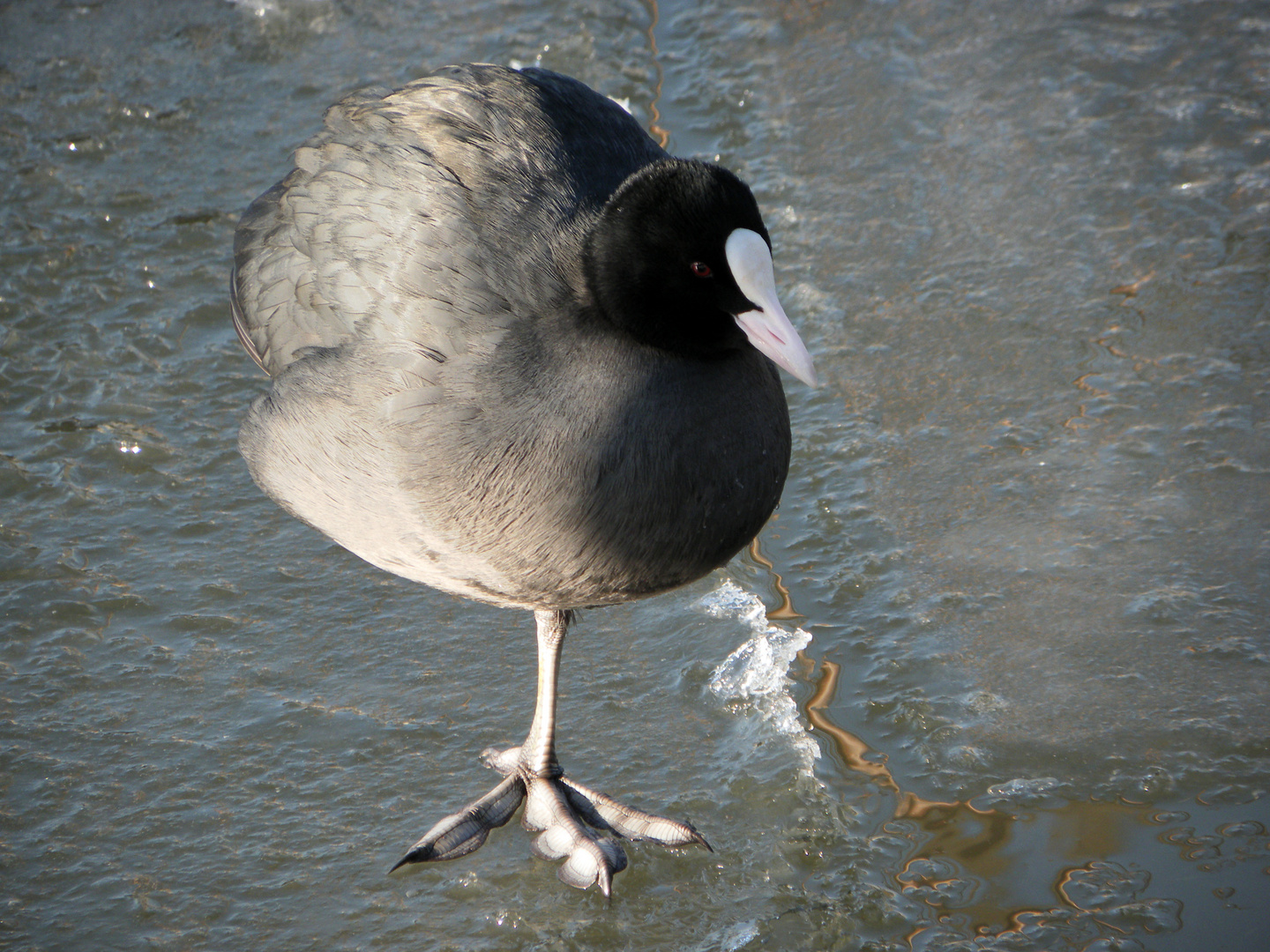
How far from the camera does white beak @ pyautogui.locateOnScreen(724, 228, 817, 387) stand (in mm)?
2111

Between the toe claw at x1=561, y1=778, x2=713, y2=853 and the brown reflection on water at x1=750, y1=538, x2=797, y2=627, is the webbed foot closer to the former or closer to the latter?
the toe claw at x1=561, y1=778, x2=713, y2=853

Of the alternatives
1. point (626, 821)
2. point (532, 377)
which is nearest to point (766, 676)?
point (626, 821)

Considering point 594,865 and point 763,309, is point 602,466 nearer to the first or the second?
point 763,309

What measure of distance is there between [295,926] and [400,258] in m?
1.34

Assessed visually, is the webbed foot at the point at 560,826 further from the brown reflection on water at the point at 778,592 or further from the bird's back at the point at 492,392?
the brown reflection on water at the point at 778,592

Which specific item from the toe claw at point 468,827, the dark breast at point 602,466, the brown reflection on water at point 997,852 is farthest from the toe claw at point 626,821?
the dark breast at point 602,466

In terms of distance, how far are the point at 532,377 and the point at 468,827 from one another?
1.01 meters

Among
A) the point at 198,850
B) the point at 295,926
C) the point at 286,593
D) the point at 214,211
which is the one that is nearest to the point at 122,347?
the point at 214,211

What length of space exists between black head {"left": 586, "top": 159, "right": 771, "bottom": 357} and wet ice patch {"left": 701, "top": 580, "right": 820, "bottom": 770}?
89cm

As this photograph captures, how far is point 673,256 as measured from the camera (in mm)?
2160

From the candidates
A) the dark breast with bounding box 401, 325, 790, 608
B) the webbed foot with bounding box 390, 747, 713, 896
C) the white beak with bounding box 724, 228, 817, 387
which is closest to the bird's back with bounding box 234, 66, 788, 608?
the dark breast with bounding box 401, 325, 790, 608

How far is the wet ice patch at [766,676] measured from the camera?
8.93ft

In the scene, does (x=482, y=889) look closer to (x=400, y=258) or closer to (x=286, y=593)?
(x=286, y=593)

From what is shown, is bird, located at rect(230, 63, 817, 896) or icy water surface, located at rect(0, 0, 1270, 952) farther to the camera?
icy water surface, located at rect(0, 0, 1270, 952)
